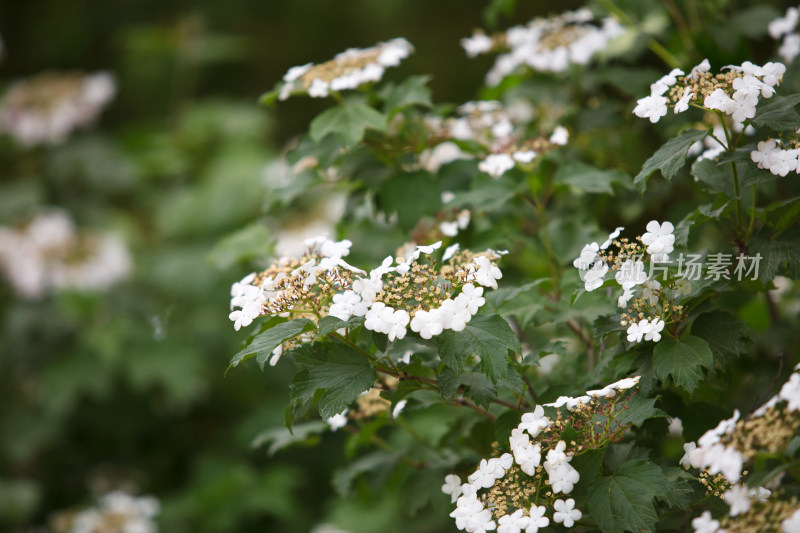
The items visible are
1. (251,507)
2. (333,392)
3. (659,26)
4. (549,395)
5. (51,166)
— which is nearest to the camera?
(333,392)

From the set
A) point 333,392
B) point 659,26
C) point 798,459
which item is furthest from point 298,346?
point 659,26

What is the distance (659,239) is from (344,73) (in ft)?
2.13

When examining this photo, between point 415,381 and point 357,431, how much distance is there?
0.35 meters

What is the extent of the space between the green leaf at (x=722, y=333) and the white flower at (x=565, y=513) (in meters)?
0.29

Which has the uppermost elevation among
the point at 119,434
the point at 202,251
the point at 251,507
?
the point at 202,251

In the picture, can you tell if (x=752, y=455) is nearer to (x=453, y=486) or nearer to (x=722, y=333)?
(x=722, y=333)

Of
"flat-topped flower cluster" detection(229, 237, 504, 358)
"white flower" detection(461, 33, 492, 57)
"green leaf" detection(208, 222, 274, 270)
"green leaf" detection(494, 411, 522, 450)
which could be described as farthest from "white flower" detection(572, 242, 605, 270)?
"white flower" detection(461, 33, 492, 57)

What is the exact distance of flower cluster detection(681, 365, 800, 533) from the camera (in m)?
0.80

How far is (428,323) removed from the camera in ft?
2.95

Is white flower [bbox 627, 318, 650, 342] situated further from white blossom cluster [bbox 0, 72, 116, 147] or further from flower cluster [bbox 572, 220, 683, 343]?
white blossom cluster [bbox 0, 72, 116, 147]

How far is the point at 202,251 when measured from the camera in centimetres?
264

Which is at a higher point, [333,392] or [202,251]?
[202,251]

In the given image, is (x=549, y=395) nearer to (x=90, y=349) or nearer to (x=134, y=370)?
(x=134, y=370)

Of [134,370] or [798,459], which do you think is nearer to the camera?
[798,459]
